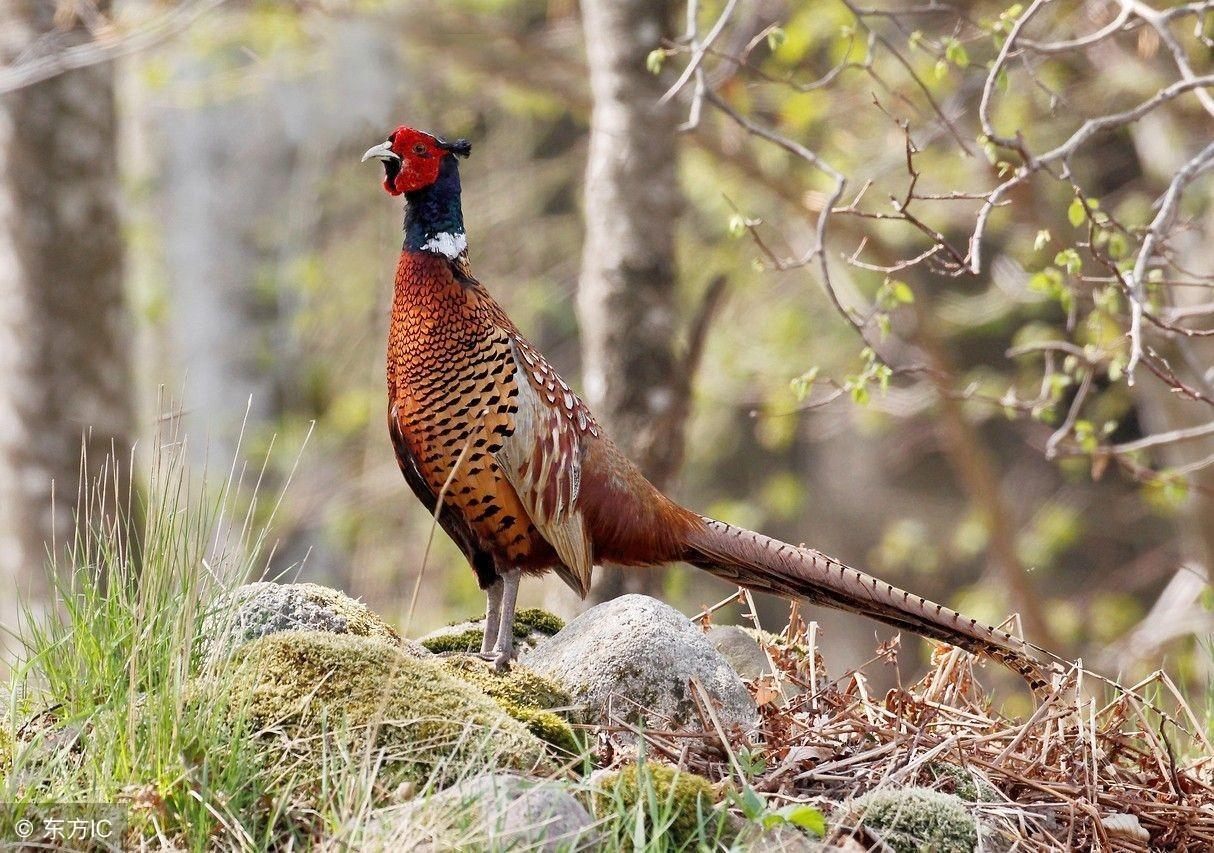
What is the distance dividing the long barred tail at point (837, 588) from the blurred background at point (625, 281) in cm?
62

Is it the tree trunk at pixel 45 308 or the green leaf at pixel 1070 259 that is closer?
the green leaf at pixel 1070 259

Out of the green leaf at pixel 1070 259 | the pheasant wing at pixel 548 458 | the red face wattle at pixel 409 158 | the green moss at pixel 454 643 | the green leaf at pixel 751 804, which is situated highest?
the red face wattle at pixel 409 158

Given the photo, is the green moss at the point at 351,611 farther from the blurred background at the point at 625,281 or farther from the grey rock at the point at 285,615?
the blurred background at the point at 625,281

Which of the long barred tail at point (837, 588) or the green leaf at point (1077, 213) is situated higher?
the green leaf at point (1077, 213)

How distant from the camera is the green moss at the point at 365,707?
10.1ft

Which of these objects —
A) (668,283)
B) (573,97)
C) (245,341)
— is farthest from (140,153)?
(668,283)

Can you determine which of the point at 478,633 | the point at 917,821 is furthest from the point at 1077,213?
the point at 478,633

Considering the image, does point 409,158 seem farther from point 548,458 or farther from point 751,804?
point 751,804

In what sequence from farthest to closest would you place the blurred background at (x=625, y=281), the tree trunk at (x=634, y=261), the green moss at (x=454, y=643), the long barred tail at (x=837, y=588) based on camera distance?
the blurred background at (x=625, y=281)
the tree trunk at (x=634, y=261)
the green moss at (x=454, y=643)
the long barred tail at (x=837, y=588)

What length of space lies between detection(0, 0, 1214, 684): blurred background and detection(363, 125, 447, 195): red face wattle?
131 cm

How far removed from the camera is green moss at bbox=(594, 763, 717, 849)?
2.90 metres

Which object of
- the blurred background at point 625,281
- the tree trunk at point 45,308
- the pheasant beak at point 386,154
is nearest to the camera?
the pheasant beak at point 386,154

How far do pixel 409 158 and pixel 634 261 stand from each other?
1.88 meters

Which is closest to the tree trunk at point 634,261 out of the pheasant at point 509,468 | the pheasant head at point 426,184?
the pheasant at point 509,468
